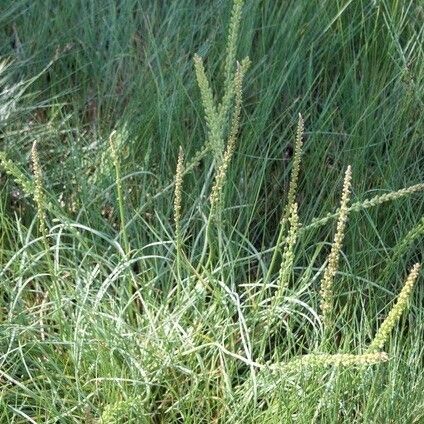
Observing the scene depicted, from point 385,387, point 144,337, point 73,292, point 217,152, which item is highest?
point 217,152

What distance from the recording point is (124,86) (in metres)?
2.65

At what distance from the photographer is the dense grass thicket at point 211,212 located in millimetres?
1794

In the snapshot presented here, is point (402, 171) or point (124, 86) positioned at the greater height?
point (124, 86)

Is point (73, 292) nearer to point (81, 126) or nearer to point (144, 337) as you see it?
point (144, 337)

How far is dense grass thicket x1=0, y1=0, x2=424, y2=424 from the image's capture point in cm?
179

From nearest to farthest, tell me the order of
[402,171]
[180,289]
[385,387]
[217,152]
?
[217,152], [385,387], [180,289], [402,171]

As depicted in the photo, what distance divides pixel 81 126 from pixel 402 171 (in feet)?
2.66

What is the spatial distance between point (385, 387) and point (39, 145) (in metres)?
1.07

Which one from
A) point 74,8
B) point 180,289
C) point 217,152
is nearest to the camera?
point 217,152

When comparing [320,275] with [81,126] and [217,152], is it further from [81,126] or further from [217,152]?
[81,126]

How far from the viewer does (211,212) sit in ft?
5.96

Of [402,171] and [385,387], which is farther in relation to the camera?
[402,171]

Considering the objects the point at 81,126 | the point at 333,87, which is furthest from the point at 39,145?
the point at 333,87

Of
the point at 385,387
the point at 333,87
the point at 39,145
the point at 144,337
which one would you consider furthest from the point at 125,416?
the point at 333,87
